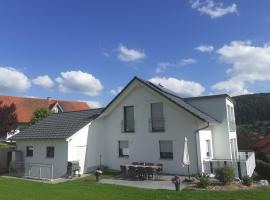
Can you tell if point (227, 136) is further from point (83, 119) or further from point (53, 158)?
point (53, 158)

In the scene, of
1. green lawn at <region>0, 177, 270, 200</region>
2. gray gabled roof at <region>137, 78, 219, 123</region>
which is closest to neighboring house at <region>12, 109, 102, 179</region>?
green lawn at <region>0, 177, 270, 200</region>

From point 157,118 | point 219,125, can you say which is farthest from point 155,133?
point 219,125

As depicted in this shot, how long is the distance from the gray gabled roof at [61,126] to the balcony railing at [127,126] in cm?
250

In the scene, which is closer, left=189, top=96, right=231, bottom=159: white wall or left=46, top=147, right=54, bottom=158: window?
left=46, top=147, right=54, bottom=158: window

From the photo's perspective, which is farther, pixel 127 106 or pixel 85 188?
Result: pixel 127 106

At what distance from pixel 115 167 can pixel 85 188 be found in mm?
7836

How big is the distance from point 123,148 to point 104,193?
9274mm

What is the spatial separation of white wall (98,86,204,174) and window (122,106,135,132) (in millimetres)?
394

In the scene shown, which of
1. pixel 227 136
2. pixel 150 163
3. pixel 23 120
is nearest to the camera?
pixel 150 163

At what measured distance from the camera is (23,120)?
171 ft

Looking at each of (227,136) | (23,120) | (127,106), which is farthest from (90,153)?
(23,120)

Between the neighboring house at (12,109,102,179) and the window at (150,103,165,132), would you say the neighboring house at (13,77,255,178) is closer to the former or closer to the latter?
the window at (150,103,165,132)

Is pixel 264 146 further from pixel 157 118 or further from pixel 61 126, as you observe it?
pixel 61 126

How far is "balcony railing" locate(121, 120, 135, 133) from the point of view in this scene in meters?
24.4
